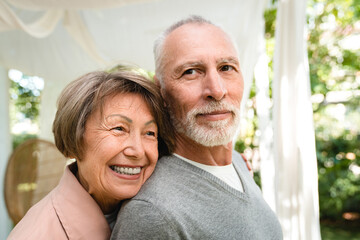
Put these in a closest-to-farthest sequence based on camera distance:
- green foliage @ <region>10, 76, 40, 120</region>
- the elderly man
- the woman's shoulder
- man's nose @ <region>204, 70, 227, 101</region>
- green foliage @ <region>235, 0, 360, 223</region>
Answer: the woman's shoulder < the elderly man < man's nose @ <region>204, 70, 227, 101</region> < green foliage @ <region>235, 0, 360, 223</region> < green foliage @ <region>10, 76, 40, 120</region>

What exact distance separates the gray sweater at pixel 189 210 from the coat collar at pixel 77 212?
84 mm

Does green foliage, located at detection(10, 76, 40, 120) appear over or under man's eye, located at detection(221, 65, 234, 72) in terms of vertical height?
under

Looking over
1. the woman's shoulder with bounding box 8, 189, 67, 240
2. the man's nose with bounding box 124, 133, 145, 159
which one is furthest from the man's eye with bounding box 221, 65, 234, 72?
the woman's shoulder with bounding box 8, 189, 67, 240

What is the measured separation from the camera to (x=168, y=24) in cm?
345

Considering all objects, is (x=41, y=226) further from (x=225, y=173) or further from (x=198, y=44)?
(x=198, y=44)

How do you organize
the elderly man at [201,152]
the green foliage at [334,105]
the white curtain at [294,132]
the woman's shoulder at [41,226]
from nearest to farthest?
the woman's shoulder at [41,226] < the elderly man at [201,152] < the white curtain at [294,132] < the green foliage at [334,105]

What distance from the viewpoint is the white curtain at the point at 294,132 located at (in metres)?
2.03

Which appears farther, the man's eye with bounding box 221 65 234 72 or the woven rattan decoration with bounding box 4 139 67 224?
the woven rattan decoration with bounding box 4 139 67 224

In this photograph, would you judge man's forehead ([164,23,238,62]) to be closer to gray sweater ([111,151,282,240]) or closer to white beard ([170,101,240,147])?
white beard ([170,101,240,147])

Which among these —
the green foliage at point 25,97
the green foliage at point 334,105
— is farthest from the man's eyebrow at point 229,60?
the green foliage at point 25,97

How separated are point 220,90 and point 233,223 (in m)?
0.53

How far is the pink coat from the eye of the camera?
1.04 metres

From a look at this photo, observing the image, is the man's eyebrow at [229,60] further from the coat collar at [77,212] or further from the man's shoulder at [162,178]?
the coat collar at [77,212]

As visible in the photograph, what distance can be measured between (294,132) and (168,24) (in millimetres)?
1967
